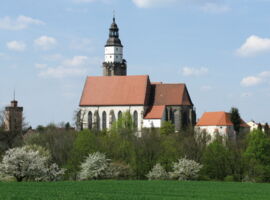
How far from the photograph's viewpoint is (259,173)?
64875 millimetres

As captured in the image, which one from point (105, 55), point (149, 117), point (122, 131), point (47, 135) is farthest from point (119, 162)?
point (105, 55)

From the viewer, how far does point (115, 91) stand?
106438 millimetres

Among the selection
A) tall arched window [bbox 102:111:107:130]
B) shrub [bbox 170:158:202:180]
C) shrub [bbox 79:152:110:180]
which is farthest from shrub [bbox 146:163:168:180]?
tall arched window [bbox 102:111:107:130]

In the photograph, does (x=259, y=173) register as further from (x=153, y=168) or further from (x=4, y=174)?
(x=4, y=174)

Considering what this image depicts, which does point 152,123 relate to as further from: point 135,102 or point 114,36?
point 114,36

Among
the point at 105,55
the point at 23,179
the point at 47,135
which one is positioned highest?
the point at 105,55

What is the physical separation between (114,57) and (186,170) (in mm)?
57794

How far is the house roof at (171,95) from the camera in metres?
104

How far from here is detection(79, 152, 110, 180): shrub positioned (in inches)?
2373

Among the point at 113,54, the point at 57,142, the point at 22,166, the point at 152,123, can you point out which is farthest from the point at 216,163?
the point at 113,54

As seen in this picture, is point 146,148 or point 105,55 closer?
point 146,148

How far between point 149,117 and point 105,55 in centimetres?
1941

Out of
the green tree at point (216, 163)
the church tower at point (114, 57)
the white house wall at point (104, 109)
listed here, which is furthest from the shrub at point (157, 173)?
the church tower at point (114, 57)

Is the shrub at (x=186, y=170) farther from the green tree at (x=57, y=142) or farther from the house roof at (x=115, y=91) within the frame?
the house roof at (x=115, y=91)
